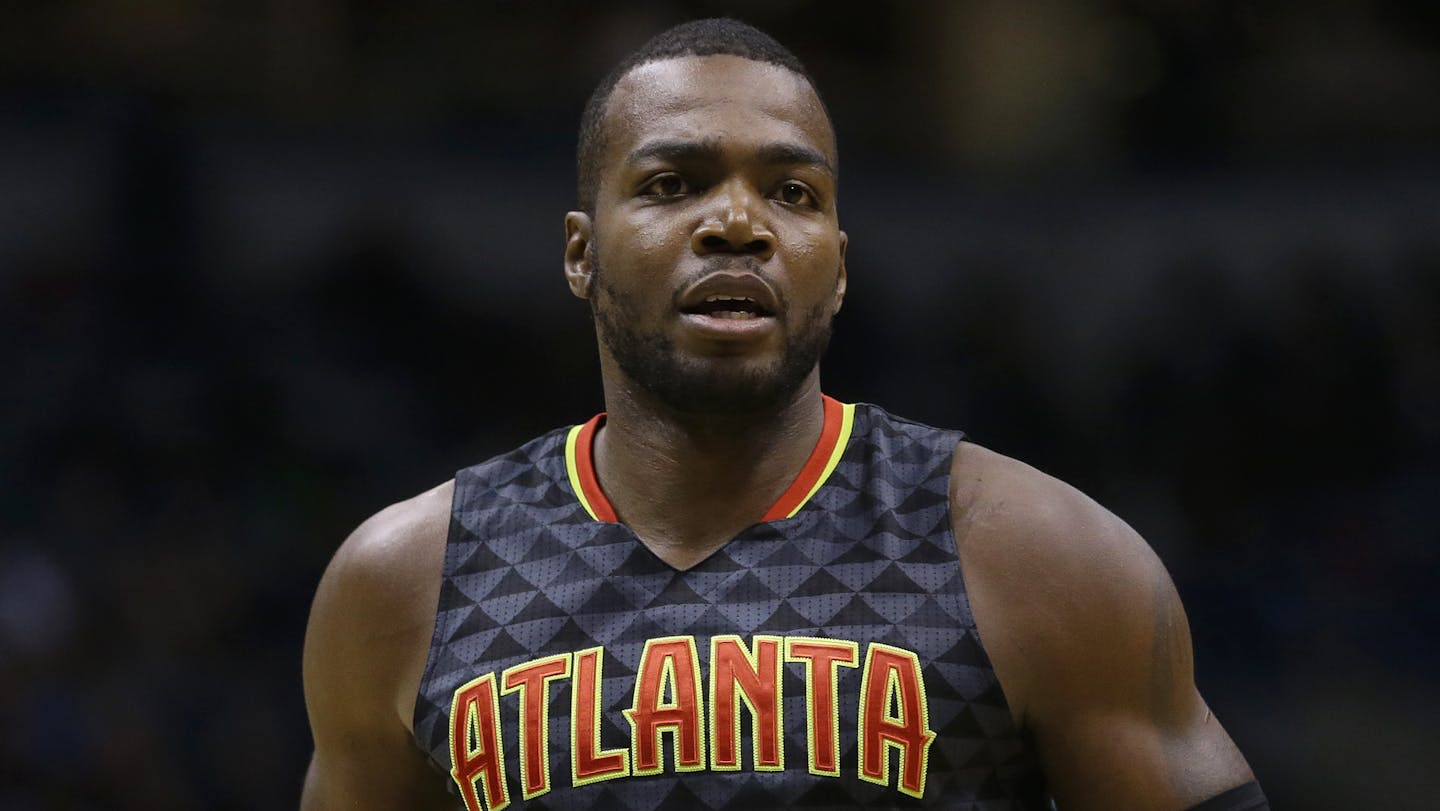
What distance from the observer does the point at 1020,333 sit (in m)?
5.41

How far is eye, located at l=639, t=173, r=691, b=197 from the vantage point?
2.42 m

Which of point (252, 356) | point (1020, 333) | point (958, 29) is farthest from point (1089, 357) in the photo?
point (252, 356)

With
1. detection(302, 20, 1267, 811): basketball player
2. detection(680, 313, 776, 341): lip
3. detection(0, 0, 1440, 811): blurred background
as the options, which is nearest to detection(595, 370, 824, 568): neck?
detection(302, 20, 1267, 811): basketball player

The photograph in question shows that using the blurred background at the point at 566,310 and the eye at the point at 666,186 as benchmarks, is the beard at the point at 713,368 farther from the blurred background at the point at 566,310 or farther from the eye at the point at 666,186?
the blurred background at the point at 566,310

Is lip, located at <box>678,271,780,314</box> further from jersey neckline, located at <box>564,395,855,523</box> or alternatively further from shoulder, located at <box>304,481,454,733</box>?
shoulder, located at <box>304,481,454,733</box>

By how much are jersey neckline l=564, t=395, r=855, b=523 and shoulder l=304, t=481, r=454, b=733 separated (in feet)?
0.68

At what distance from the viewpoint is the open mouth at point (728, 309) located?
7.68 ft

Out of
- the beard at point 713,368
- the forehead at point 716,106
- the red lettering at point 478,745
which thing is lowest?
the red lettering at point 478,745

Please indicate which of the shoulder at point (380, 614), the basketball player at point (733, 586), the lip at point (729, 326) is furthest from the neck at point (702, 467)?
the shoulder at point (380, 614)

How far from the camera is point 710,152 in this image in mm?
2377

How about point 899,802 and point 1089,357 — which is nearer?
point 899,802

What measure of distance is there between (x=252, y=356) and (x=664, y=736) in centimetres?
363

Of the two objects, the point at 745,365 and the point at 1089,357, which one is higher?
the point at 1089,357

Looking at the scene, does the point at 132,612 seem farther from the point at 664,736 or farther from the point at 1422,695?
the point at 1422,695
